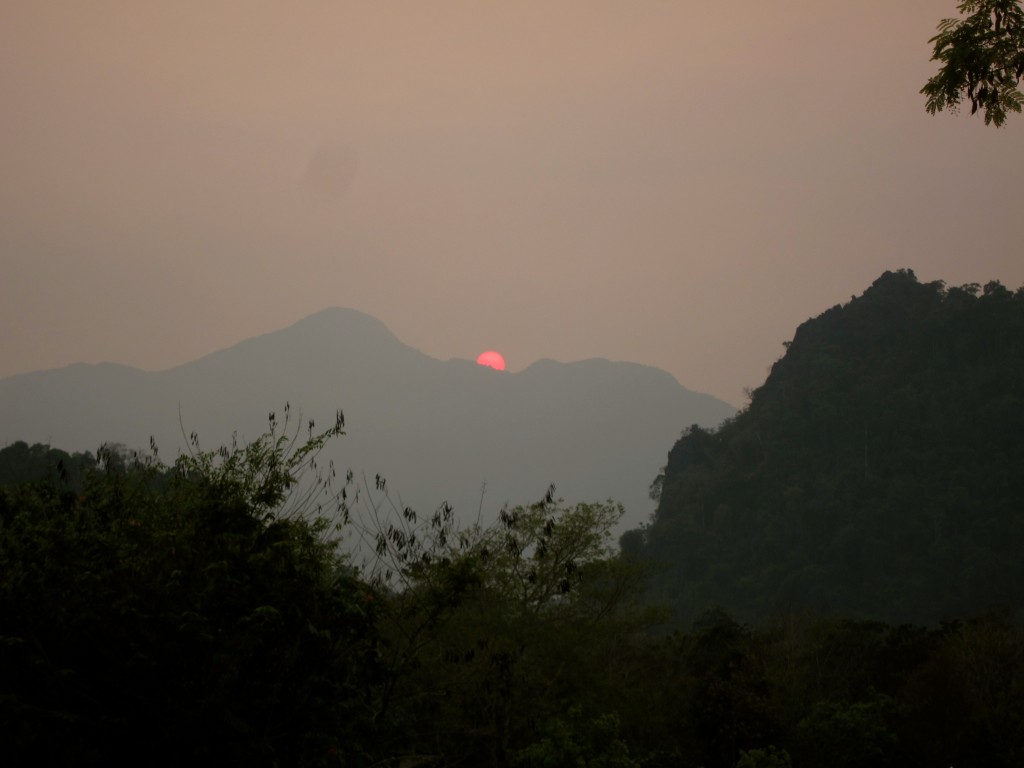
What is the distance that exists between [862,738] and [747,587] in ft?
195

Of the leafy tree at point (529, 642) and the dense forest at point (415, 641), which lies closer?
the dense forest at point (415, 641)

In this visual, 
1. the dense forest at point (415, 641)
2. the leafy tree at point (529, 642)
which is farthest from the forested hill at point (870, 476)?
the leafy tree at point (529, 642)

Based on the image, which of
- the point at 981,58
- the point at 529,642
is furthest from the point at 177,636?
the point at 529,642

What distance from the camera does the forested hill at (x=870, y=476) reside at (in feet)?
254

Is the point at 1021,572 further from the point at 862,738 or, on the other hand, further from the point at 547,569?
the point at 547,569

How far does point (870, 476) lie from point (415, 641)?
264ft

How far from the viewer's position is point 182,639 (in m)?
9.35

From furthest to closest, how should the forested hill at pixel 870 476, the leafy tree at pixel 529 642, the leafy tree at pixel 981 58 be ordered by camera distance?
1. the forested hill at pixel 870 476
2. the leafy tree at pixel 529 642
3. the leafy tree at pixel 981 58

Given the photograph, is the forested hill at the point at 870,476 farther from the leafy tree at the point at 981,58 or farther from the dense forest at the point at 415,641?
the leafy tree at the point at 981,58

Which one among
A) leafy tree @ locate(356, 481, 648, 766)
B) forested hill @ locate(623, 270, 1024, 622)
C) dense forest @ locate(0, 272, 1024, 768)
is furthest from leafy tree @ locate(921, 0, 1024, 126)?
forested hill @ locate(623, 270, 1024, 622)

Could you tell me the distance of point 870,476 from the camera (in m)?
90.0

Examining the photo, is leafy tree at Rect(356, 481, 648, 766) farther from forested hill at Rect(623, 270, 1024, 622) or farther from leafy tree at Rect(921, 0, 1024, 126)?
forested hill at Rect(623, 270, 1024, 622)

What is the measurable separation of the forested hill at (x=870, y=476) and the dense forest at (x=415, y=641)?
2.21ft

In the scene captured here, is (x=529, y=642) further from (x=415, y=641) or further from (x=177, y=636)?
(x=177, y=636)
